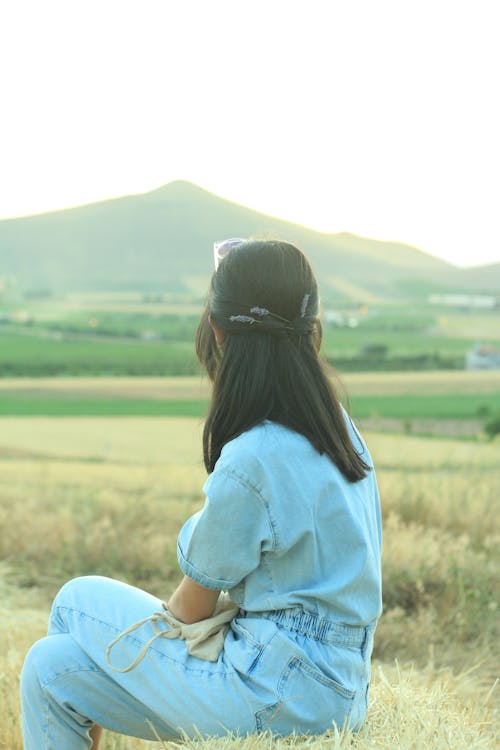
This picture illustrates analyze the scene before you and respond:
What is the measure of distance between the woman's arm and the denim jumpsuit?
47 mm

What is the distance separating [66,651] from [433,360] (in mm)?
8370

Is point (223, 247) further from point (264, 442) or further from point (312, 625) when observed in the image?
point (312, 625)

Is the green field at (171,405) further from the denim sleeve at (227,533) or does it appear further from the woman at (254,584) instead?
the denim sleeve at (227,533)

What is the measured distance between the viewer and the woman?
1.82 meters

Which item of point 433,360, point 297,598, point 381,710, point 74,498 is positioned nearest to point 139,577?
point 74,498

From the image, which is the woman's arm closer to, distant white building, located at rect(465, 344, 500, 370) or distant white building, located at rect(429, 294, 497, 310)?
distant white building, located at rect(465, 344, 500, 370)

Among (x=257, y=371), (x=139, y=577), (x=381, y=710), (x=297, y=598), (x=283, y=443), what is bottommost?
(x=139, y=577)

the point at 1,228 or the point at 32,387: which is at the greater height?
the point at 1,228

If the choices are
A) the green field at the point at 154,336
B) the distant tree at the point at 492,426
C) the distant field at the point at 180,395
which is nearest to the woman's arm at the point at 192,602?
the distant tree at the point at 492,426

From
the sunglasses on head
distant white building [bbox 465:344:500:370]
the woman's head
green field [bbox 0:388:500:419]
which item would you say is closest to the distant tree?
green field [bbox 0:388:500:419]

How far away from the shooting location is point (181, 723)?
189 centimetres

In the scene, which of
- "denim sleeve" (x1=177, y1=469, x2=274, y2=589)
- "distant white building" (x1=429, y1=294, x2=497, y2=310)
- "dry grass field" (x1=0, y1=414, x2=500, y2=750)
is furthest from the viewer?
"distant white building" (x1=429, y1=294, x2=497, y2=310)

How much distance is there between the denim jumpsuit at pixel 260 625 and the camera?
1.81 metres

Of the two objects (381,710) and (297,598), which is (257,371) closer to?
(297,598)
